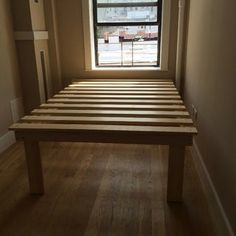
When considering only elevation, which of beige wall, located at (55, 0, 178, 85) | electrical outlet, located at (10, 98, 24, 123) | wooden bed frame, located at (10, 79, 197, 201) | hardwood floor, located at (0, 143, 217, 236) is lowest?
hardwood floor, located at (0, 143, 217, 236)

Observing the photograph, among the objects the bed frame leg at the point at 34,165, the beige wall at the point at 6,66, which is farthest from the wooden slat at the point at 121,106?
the beige wall at the point at 6,66

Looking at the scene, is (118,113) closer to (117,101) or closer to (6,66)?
(117,101)

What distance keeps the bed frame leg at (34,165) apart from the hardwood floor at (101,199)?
0.07 m

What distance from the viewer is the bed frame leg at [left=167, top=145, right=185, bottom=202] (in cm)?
163

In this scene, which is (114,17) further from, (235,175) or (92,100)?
(235,175)

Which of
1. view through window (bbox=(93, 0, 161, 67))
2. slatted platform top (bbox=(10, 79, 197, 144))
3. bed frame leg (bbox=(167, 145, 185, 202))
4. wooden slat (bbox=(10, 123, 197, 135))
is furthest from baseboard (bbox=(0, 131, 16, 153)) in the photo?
bed frame leg (bbox=(167, 145, 185, 202))

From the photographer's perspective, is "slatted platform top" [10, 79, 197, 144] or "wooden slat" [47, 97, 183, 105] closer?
"slatted platform top" [10, 79, 197, 144]

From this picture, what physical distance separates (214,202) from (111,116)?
86 cm

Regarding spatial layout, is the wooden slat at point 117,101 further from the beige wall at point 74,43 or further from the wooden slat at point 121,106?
the beige wall at point 74,43

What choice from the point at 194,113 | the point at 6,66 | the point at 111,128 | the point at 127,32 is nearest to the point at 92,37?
the point at 127,32

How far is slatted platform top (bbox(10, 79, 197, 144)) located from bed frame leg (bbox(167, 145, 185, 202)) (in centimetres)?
13

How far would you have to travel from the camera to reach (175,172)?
5.48 ft

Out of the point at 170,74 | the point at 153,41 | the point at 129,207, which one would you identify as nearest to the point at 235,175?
the point at 129,207

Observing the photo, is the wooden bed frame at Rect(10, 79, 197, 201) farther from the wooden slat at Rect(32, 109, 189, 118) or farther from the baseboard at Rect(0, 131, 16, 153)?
the baseboard at Rect(0, 131, 16, 153)
